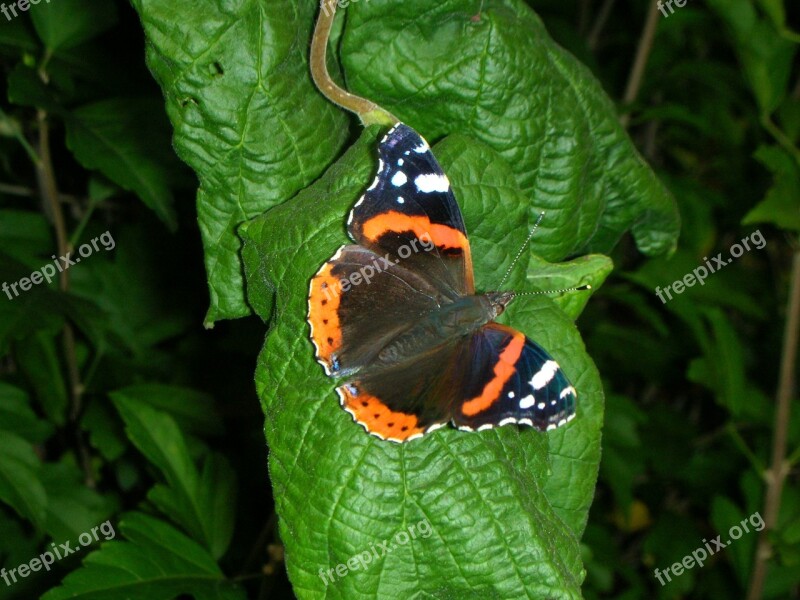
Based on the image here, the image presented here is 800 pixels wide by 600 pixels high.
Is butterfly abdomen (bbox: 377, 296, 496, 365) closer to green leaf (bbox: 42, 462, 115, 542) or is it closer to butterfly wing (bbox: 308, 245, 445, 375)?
butterfly wing (bbox: 308, 245, 445, 375)

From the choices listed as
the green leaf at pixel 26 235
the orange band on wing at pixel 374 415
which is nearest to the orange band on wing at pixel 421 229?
the orange band on wing at pixel 374 415

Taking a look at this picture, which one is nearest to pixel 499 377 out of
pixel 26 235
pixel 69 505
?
pixel 69 505

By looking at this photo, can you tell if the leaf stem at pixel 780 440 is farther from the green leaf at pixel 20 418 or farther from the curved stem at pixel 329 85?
the green leaf at pixel 20 418

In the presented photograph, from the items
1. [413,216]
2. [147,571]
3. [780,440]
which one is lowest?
[780,440]

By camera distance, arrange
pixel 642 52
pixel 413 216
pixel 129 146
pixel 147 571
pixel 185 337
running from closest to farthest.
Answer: pixel 413 216, pixel 147 571, pixel 129 146, pixel 185 337, pixel 642 52

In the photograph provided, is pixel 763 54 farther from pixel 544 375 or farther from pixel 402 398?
pixel 402 398

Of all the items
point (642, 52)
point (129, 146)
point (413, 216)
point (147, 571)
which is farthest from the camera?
point (642, 52)
